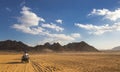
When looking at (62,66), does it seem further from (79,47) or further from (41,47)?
(79,47)

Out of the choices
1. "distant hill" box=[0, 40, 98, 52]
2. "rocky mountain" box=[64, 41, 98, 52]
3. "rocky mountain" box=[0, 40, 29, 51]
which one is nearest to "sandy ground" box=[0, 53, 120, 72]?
"distant hill" box=[0, 40, 98, 52]

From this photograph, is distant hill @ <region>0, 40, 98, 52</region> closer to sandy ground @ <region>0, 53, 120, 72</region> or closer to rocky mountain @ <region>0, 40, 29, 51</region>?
rocky mountain @ <region>0, 40, 29, 51</region>

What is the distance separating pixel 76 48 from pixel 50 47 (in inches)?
1053

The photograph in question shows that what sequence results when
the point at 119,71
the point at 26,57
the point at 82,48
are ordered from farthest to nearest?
the point at 82,48 → the point at 26,57 → the point at 119,71

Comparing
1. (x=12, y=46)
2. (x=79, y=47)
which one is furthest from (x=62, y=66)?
(x=79, y=47)

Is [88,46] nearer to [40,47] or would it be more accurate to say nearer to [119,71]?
[40,47]

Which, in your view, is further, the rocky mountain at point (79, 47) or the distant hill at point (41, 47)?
the rocky mountain at point (79, 47)

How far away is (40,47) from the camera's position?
578ft

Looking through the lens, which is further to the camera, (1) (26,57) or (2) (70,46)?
(2) (70,46)

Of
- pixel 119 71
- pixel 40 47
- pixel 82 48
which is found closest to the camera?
pixel 119 71

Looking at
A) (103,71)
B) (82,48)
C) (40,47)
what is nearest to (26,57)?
(103,71)

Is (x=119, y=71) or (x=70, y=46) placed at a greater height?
(x=70, y=46)

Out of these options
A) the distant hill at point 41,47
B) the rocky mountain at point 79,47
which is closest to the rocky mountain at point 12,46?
the distant hill at point 41,47

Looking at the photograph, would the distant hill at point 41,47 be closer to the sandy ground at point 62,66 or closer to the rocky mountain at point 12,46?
the rocky mountain at point 12,46
